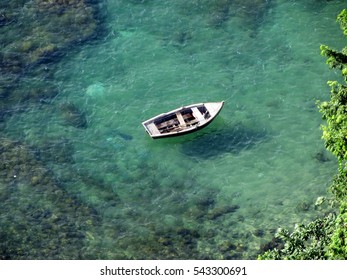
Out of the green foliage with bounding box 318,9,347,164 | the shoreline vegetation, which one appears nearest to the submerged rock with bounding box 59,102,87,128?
the shoreline vegetation

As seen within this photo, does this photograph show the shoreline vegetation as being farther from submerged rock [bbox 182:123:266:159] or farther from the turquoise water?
submerged rock [bbox 182:123:266:159]

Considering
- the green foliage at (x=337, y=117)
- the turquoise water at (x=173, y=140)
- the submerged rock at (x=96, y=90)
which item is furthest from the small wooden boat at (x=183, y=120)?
the green foliage at (x=337, y=117)

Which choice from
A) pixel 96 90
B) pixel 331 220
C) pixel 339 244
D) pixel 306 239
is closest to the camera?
pixel 339 244

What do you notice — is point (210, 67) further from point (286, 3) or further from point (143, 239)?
point (143, 239)

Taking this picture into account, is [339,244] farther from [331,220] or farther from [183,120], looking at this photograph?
[183,120]

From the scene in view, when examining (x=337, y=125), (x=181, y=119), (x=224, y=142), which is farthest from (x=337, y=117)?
(x=181, y=119)

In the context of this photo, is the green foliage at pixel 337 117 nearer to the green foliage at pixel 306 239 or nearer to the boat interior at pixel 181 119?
the green foliage at pixel 306 239
